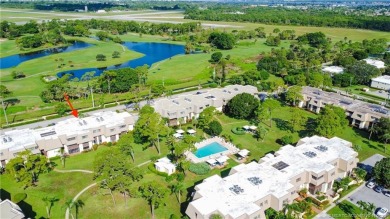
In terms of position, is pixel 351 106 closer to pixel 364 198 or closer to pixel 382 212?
pixel 364 198

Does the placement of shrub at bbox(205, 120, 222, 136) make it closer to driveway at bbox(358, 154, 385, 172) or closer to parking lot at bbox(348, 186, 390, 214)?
driveway at bbox(358, 154, 385, 172)

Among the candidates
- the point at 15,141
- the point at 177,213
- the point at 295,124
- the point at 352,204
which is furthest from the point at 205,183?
the point at 15,141

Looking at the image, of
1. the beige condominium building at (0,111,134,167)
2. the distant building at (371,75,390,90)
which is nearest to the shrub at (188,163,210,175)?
the beige condominium building at (0,111,134,167)

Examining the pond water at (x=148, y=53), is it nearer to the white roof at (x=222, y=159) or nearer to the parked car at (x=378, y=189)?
the white roof at (x=222, y=159)

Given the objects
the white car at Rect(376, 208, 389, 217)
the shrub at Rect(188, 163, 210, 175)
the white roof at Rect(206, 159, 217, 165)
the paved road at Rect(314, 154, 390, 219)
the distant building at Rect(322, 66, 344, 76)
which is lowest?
the paved road at Rect(314, 154, 390, 219)

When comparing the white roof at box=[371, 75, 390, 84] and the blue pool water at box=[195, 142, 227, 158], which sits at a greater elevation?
the white roof at box=[371, 75, 390, 84]

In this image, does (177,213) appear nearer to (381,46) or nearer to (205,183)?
(205,183)

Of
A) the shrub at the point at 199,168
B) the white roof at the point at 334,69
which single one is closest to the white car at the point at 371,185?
the shrub at the point at 199,168
